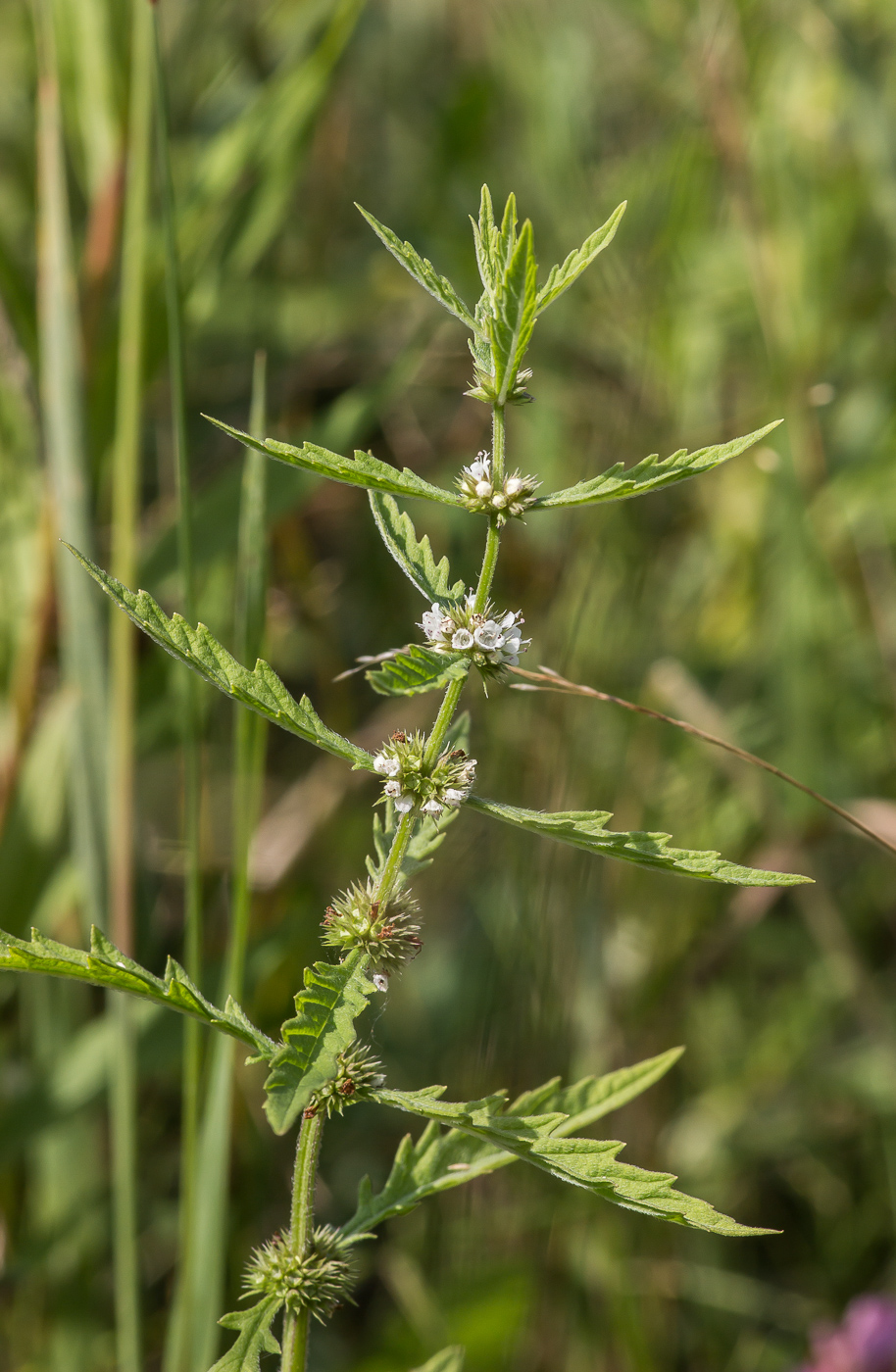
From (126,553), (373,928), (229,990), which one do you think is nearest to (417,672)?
(373,928)

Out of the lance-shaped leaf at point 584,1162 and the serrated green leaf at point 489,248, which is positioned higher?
the serrated green leaf at point 489,248

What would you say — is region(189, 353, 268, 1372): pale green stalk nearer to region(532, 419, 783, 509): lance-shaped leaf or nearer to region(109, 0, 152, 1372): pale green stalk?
region(109, 0, 152, 1372): pale green stalk

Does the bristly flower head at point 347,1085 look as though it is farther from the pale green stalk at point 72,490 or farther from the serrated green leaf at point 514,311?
the pale green stalk at point 72,490

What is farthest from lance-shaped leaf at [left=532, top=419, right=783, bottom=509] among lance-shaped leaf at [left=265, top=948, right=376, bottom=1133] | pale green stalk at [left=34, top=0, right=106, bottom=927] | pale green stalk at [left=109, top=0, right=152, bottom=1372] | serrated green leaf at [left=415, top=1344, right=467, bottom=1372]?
pale green stalk at [left=34, top=0, right=106, bottom=927]

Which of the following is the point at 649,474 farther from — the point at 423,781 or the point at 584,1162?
the point at 584,1162

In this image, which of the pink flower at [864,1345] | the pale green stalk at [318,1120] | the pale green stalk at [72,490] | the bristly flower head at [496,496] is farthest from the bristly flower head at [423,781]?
the pink flower at [864,1345]

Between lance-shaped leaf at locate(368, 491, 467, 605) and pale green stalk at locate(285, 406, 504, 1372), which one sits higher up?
lance-shaped leaf at locate(368, 491, 467, 605)
